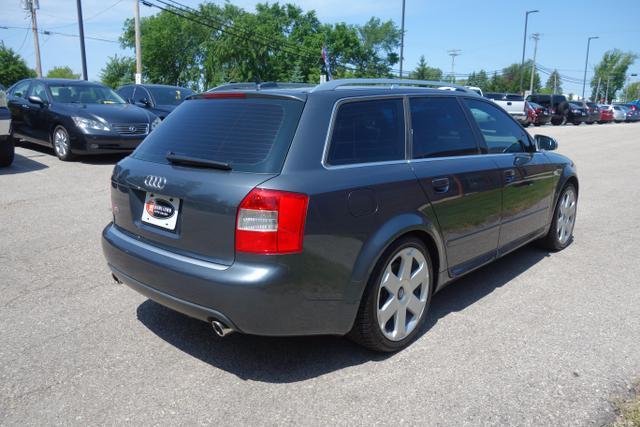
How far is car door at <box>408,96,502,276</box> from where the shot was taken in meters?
3.68

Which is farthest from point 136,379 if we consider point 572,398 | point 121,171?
point 572,398

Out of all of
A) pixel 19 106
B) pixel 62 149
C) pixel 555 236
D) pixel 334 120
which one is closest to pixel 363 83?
pixel 334 120

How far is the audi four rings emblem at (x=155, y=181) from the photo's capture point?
319 centimetres

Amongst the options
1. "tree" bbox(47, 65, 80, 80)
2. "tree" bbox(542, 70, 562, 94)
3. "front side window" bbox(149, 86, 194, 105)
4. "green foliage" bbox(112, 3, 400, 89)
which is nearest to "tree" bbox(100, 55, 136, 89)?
"green foliage" bbox(112, 3, 400, 89)

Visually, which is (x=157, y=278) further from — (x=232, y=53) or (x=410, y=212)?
(x=232, y=53)

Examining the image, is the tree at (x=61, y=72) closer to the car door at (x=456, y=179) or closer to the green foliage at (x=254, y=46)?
the green foliage at (x=254, y=46)

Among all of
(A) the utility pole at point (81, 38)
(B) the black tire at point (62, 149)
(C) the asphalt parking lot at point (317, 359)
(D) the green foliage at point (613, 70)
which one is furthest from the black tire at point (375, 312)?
(D) the green foliage at point (613, 70)

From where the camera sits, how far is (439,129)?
3.95 m

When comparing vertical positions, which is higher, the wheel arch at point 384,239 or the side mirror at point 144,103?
the side mirror at point 144,103

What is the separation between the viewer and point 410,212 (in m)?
3.38

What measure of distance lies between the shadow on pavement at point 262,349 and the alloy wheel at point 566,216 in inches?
80.5

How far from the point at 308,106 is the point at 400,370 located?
164 centimetres

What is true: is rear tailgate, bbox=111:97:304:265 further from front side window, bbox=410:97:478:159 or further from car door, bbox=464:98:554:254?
A: car door, bbox=464:98:554:254

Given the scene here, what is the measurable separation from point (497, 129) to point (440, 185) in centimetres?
139
